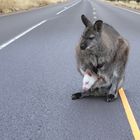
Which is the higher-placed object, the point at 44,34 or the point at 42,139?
the point at 42,139

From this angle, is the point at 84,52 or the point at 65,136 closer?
the point at 65,136

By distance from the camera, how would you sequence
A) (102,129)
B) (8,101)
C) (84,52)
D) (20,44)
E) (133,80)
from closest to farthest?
(102,129), (84,52), (8,101), (133,80), (20,44)

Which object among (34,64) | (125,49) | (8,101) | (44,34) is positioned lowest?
(44,34)

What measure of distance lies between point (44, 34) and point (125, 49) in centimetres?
1086

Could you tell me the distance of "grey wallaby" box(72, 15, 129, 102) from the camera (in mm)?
6129

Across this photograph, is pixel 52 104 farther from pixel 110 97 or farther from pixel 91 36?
pixel 91 36

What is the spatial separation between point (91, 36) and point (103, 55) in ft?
1.28

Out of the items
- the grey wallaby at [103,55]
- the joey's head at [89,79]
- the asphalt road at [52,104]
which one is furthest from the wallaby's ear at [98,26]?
the asphalt road at [52,104]

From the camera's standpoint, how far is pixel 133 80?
28.7 ft

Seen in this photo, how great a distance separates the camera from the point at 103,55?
6.33 m

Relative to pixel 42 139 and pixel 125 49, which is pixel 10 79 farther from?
pixel 42 139

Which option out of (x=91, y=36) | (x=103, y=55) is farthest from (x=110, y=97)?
(x=91, y=36)

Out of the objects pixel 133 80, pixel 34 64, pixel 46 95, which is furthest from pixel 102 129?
pixel 34 64

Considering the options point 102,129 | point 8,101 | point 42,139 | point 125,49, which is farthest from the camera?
point 8,101
